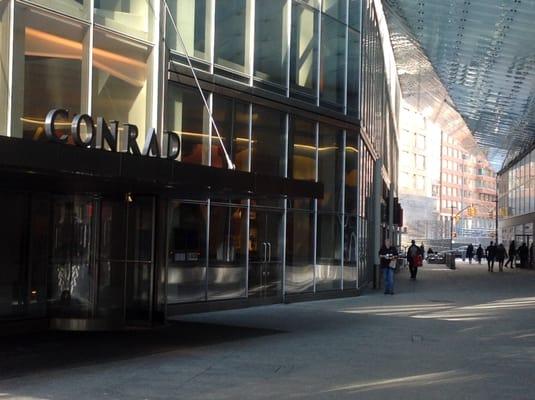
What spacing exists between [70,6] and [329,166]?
33.1 feet

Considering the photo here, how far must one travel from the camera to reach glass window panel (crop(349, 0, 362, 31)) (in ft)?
75.0

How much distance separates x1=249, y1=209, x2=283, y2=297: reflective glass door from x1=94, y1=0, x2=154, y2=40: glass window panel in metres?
5.38

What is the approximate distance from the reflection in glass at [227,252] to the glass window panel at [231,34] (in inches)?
136

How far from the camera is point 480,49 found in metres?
33.8

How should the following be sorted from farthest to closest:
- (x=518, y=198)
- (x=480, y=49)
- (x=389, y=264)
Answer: (x=518, y=198) → (x=480, y=49) → (x=389, y=264)

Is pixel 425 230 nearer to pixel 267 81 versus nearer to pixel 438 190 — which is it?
pixel 438 190

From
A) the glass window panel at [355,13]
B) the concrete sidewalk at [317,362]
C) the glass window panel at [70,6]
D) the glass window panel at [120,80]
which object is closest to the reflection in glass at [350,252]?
the concrete sidewalk at [317,362]

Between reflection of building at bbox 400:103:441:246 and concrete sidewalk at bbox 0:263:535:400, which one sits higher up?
reflection of building at bbox 400:103:441:246

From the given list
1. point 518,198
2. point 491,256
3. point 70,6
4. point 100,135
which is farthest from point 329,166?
point 518,198

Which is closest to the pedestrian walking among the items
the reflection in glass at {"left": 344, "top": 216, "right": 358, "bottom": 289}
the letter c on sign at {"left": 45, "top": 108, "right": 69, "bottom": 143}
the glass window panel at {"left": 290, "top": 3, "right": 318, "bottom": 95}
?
the reflection in glass at {"left": 344, "top": 216, "right": 358, "bottom": 289}

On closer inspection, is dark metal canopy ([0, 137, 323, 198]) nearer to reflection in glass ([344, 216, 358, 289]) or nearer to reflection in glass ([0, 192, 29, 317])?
reflection in glass ([0, 192, 29, 317])

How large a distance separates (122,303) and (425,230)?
96703 millimetres

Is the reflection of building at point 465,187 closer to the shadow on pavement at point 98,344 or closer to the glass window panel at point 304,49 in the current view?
the glass window panel at point 304,49

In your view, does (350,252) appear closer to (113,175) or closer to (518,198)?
(113,175)
